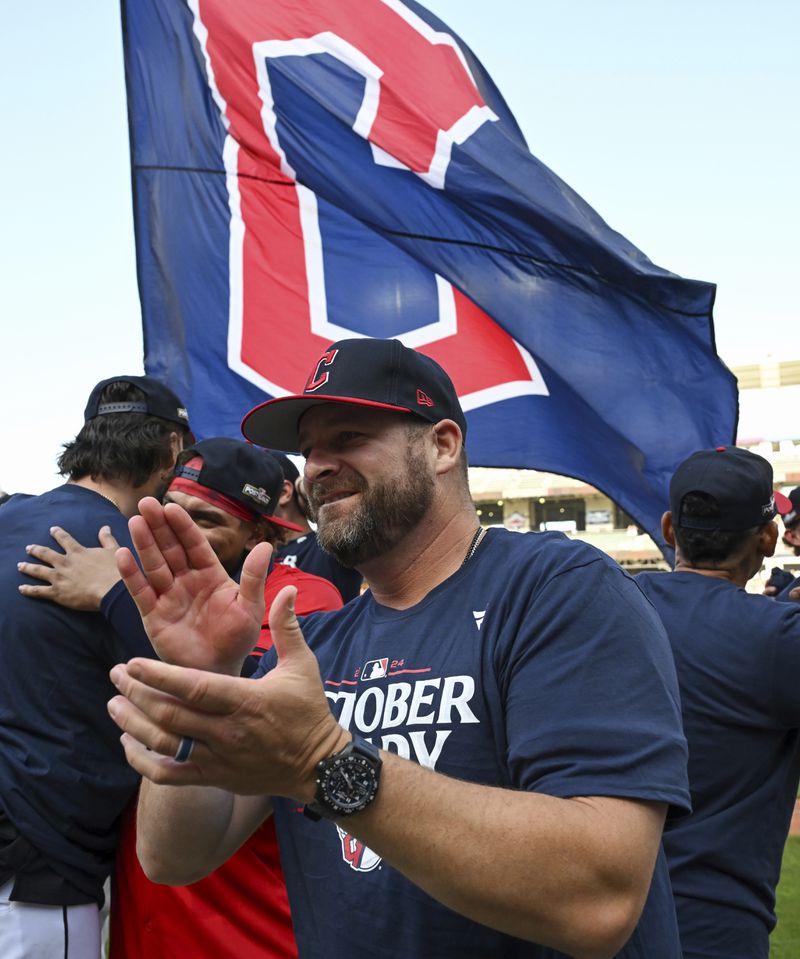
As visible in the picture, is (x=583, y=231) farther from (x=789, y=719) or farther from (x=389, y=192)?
(x=789, y=719)

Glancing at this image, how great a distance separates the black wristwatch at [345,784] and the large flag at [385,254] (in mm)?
3553

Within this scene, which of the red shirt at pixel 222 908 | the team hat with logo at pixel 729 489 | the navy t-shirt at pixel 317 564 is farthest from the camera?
the navy t-shirt at pixel 317 564

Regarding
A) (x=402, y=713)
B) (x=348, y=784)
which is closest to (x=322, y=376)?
(x=402, y=713)

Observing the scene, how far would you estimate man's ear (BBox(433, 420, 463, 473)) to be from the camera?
2.41 meters

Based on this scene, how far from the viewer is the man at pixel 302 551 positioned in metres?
5.33

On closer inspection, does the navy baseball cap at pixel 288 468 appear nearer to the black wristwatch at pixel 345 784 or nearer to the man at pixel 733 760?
the man at pixel 733 760

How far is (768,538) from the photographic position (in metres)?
3.24

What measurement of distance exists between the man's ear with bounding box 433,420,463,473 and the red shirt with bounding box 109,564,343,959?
89cm

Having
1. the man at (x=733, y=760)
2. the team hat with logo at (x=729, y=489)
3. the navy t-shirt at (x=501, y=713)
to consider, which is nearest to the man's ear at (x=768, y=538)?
the team hat with logo at (x=729, y=489)

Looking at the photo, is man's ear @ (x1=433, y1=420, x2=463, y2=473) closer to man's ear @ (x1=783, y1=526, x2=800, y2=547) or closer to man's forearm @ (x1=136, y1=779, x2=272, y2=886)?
man's forearm @ (x1=136, y1=779, x2=272, y2=886)

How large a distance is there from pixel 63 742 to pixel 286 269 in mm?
2914

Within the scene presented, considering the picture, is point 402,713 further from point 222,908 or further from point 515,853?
point 222,908

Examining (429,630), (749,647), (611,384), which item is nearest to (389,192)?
(611,384)

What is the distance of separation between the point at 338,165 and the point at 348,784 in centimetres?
446
